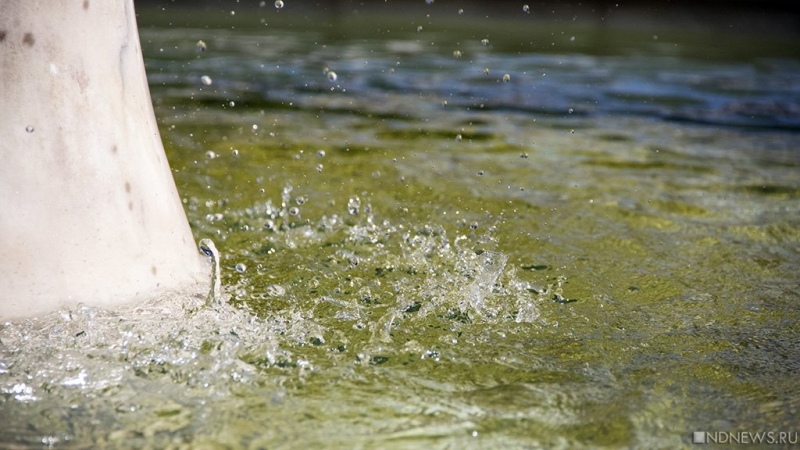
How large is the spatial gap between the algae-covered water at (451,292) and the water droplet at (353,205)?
2 cm

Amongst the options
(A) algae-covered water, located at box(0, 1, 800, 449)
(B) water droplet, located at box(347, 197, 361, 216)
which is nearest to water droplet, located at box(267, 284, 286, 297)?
(A) algae-covered water, located at box(0, 1, 800, 449)

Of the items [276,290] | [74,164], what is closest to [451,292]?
[276,290]

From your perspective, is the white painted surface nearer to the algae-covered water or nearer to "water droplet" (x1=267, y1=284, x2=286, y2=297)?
the algae-covered water

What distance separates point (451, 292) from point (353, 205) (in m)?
1.15

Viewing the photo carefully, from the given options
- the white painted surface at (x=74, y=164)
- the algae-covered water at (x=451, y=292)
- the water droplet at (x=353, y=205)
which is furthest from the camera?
the water droplet at (x=353, y=205)

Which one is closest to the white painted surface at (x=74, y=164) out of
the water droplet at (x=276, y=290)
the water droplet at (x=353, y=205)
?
the water droplet at (x=276, y=290)

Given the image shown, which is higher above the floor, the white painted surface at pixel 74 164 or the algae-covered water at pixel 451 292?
the white painted surface at pixel 74 164

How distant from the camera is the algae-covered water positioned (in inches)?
74.9

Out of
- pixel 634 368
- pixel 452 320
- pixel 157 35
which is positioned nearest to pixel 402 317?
pixel 452 320

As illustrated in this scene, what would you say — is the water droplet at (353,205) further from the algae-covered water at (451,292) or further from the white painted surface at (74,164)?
the white painted surface at (74,164)

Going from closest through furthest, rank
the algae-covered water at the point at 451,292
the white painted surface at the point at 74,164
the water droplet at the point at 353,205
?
1. the algae-covered water at the point at 451,292
2. the white painted surface at the point at 74,164
3. the water droplet at the point at 353,205

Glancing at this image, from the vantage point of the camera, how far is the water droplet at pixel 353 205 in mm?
3629

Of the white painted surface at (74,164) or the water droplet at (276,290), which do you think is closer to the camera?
the white painted surface at (74,164)

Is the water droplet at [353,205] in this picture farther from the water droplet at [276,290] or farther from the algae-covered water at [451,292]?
the water droplet at [276,290]
